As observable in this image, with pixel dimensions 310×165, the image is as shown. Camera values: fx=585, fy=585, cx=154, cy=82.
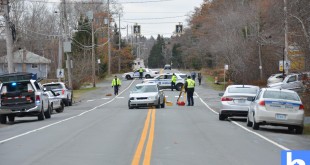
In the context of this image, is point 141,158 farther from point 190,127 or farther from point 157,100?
point 157,100

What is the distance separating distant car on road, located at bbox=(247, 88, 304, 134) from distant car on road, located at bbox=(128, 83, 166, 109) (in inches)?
521

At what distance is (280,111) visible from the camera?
19.5m

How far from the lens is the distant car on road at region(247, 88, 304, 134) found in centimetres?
1945

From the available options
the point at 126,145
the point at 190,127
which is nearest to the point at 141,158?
the point at 126,145

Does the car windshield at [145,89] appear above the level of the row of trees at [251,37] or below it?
below

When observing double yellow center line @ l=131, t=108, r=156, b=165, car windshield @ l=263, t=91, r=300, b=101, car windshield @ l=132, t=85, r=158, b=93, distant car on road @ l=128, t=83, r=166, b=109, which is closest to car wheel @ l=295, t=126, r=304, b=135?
car windshield @ l=263, t=91, r=300, b=101

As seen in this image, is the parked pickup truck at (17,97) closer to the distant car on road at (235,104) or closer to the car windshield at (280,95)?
the distant car on road at (235,104)

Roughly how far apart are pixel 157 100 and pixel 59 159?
817 inches

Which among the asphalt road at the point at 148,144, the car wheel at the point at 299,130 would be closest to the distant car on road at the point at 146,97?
the asphalt road at the point at 148,144

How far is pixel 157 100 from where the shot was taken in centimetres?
3309

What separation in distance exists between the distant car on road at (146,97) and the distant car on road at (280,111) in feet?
43.4

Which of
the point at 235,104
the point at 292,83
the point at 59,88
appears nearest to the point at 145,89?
the point at 59,88

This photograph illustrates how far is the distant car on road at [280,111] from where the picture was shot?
63.8 feet

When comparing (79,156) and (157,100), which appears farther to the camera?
(157,100)
